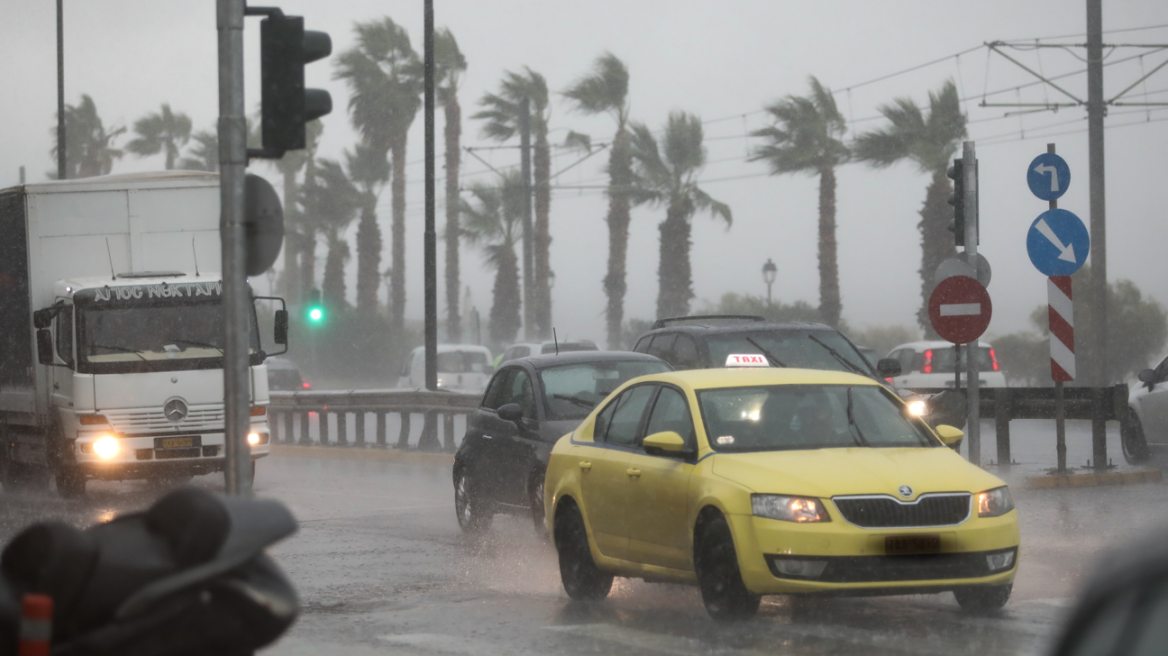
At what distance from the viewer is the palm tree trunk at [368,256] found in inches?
2537

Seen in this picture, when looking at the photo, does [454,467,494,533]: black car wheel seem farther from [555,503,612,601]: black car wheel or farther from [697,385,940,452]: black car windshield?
[697,385,940,452]: black car windshield

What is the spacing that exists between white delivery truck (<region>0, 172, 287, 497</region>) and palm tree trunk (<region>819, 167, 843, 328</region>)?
30.1 m

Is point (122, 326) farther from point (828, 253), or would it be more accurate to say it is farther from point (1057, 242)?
point (828, 253)

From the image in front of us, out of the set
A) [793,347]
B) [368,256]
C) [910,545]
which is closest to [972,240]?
[793,347]

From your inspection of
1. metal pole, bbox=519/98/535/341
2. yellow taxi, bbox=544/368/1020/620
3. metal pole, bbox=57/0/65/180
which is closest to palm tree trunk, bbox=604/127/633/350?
metal pole, bbox=519/98/535/341

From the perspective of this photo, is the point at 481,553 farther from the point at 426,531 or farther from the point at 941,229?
the point at 941,229

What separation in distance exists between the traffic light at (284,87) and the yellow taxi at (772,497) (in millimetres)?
2538

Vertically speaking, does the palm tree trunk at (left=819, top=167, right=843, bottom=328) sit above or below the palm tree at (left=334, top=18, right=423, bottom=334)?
below

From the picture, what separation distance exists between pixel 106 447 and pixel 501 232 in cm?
4291

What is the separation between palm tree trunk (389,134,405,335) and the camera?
56.6m

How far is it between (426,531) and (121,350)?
522 centimetres

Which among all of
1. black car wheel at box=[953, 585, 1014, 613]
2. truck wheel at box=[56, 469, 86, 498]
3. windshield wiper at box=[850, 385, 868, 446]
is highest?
windshield wiper at box=[850, 385, 868, 446]

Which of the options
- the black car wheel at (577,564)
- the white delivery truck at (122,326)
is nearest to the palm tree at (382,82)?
the white delivery truck at (122,326)

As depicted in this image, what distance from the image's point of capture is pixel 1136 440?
62.6 ft
